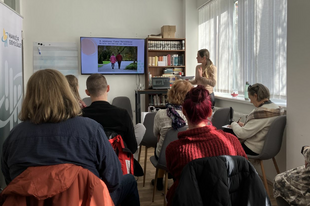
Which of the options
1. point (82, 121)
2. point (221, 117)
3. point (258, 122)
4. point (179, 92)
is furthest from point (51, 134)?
point (221, 117)

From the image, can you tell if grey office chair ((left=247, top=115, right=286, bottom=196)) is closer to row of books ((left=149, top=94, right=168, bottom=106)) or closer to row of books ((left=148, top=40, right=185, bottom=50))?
row of books ((left=149, top=94, right=168, bottom=106))

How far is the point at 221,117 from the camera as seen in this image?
3826 millimetres

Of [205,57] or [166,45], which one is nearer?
[205,57]

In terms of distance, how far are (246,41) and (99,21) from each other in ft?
10.6

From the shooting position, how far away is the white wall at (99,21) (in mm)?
6031

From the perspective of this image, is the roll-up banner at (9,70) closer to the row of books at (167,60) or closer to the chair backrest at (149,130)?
the chair backrest at (149,130)

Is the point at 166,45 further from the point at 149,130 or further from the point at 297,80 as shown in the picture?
the point at 297,80

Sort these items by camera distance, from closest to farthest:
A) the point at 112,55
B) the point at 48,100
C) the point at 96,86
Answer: the point at 48,100
the point at 96,86
the point at 112,55

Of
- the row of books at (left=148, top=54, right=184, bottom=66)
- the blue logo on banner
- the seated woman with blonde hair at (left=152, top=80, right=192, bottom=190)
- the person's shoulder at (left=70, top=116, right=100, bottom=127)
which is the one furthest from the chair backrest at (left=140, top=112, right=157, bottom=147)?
the row of books at (left=148, top=54, right=184, bottom=66)

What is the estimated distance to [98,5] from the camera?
6.26 m

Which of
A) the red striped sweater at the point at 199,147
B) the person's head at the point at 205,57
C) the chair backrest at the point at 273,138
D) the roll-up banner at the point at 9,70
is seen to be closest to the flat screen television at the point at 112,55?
the person's head at the point at 205,57

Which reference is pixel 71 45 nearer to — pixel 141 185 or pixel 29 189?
pixel 141 185

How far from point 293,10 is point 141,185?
102 inches

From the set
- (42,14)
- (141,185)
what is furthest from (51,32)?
(141,185)
